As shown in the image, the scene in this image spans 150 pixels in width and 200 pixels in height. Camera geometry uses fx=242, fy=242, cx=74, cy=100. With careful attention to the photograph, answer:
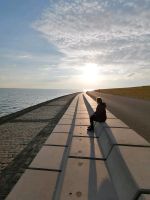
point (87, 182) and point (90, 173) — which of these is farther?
point (90, 173)

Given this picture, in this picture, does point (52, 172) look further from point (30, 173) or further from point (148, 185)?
point (148, 185)

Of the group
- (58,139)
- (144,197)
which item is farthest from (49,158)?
(144,197)

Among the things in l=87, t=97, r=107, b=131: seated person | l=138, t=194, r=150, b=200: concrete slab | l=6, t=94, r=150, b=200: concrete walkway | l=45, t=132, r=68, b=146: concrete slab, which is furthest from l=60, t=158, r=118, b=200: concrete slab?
l=87, t=97, r=107, b=131: seated person

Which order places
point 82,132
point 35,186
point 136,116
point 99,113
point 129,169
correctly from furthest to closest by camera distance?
point 136,116
point 99,113
point 82,132
point 35,186
point 129,169

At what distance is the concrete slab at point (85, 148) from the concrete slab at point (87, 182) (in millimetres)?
418

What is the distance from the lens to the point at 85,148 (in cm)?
622

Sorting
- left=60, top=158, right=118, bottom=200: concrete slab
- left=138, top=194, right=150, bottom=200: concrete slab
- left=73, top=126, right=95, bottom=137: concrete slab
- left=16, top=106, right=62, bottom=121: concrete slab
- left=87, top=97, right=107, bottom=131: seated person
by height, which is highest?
left=87, top=97, right=107, bottom=131: seated person

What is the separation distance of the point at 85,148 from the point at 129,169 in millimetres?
2504

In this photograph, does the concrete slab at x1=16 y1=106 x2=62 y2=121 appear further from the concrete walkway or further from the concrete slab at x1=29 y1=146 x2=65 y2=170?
the concrete walkway

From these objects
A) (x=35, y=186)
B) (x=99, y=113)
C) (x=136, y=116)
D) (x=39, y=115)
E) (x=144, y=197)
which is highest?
(x=99, y=113)

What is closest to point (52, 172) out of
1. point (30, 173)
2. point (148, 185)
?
point (30, 173)

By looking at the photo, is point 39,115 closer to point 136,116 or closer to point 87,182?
point 136,116

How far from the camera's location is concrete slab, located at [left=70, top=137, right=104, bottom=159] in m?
5.68

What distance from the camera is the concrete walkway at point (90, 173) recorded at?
3635 mm
